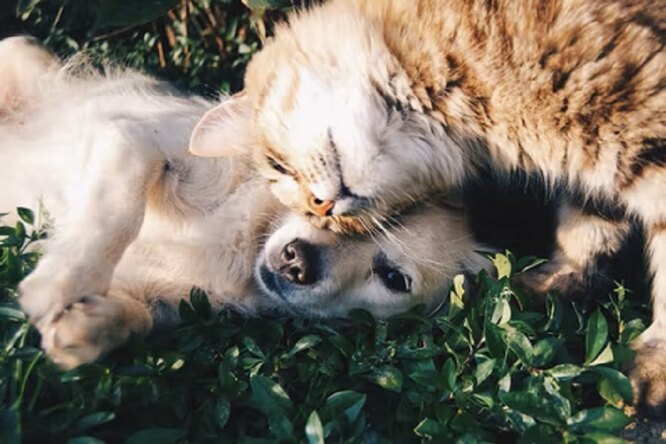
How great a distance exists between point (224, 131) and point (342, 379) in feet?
3.23

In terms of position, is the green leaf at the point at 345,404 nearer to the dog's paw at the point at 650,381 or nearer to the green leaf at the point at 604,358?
the green leaf at the point at 604,358

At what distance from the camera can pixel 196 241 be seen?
312 cm

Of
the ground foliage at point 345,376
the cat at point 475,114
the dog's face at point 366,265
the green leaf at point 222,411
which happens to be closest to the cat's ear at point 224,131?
the cat at point 475,114

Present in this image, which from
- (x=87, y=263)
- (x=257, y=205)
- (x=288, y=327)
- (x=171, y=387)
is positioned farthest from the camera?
(x=257, y=205)

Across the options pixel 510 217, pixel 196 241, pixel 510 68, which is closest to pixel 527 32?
pixel 510 68

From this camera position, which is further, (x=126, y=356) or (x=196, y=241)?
(x=196, y=241)

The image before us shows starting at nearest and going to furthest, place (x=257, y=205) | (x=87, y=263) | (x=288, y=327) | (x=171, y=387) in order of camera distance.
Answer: (x=171, y=387)
(x=87, y=263)
(x=288, y=327)
(x=257, y=205)

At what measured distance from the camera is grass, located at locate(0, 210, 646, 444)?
223 cm

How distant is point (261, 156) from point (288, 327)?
1.90ft

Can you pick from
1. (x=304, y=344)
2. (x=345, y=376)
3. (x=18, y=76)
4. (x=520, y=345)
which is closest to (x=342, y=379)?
(x=345, y=376)

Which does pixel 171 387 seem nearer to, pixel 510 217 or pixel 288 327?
pixel 288 327

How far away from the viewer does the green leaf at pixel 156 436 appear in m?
2.14

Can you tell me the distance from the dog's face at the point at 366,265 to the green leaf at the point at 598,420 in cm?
92

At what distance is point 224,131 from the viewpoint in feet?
10.0
